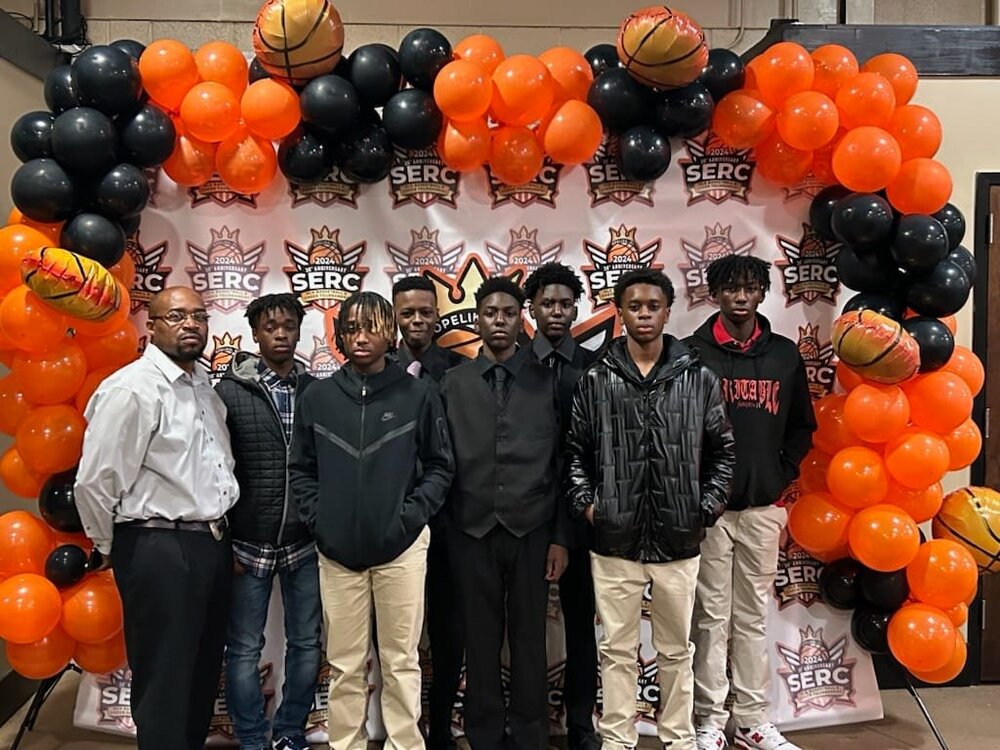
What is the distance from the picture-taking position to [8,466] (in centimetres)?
306

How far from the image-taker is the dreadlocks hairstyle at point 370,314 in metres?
2.71

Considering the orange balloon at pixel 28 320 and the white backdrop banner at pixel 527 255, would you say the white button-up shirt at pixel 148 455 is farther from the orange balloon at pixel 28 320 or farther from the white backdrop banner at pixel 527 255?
the white backdrop banner at pixel 527 255

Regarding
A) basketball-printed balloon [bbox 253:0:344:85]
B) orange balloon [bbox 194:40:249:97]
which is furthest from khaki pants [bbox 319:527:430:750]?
orange balloon [bbox 194:40:249:97]

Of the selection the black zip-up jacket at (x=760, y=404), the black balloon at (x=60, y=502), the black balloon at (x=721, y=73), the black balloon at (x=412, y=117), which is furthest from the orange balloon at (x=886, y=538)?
the black balloon at (x=60, y=502)

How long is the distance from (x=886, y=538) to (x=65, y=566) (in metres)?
3.06

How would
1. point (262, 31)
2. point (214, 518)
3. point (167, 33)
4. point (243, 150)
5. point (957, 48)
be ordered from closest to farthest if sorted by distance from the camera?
point (214, 518) < point (262, 31) < point (243, 150) < point (957, 48) < point (167, 33)

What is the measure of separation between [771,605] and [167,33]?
182 inches

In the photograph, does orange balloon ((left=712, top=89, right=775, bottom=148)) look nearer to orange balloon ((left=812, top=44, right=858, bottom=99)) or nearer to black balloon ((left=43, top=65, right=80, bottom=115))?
orange balloon ((left=812, top=44, right=858, bottom=99))

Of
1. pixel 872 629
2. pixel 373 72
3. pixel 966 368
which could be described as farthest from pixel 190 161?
pixel 872 629

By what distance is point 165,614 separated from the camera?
8.61 ft

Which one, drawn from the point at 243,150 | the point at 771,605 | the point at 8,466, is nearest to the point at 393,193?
the point at 243,150

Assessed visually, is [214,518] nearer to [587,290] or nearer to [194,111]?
[194,111]

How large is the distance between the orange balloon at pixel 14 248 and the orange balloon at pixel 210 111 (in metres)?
0.69

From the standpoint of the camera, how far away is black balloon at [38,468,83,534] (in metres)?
2.97
